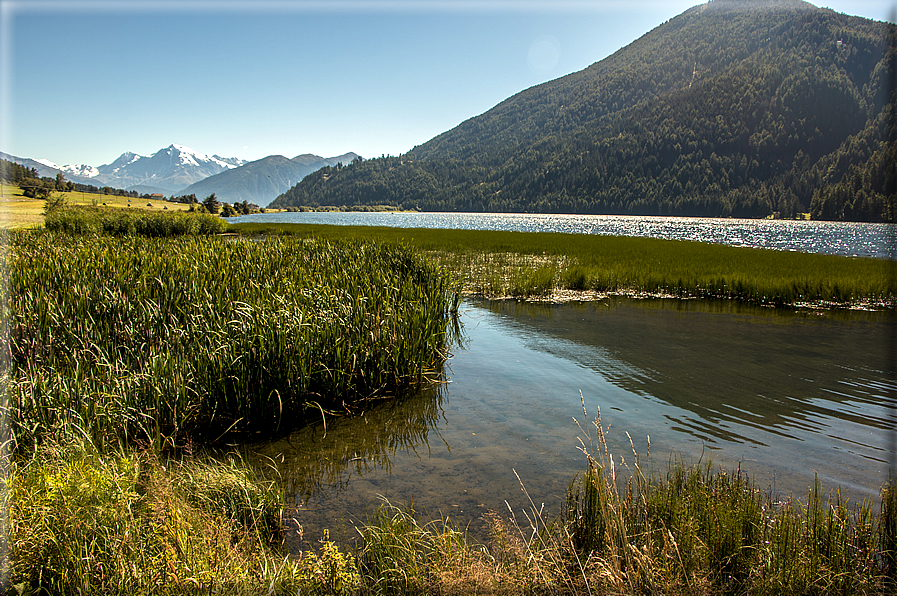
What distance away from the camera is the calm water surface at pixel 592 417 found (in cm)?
483

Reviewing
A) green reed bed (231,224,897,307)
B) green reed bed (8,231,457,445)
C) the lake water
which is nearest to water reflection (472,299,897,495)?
green reed bed (231,224,897,307)

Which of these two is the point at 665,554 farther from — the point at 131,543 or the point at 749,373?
the point at 749,373

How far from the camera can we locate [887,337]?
464 inches

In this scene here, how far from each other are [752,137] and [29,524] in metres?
250

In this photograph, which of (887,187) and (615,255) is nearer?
(615,255)

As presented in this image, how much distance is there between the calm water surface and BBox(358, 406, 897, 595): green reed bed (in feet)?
2.33

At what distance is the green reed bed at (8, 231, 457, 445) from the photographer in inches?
195

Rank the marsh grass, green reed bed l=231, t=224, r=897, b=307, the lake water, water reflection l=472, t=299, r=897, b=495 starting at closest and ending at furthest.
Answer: the marsh grass < water reflection l=472, t=299, r=897, b=495 < green reed bed l=231, t=224, r=897, b=307 < the lake water

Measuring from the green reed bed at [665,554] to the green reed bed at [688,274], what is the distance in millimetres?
13238

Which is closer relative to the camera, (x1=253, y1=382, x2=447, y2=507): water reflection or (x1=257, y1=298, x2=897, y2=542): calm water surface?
(x1=257, y1=298, x2=897, y2=542): calm water surface

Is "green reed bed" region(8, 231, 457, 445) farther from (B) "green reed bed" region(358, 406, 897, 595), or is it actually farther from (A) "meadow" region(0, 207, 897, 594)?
(B) "green reed bed" region(358, 406, 897, 595)

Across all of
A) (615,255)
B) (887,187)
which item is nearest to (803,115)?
(887,187)

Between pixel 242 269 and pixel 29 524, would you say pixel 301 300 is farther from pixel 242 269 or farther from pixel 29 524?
pixel 29 524

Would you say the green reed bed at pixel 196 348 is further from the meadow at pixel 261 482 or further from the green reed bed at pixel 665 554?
the green reed bed at pixel 665 554
